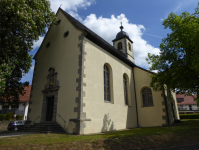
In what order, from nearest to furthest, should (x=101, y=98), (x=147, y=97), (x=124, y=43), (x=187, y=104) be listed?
(x=101, y=98) < (x=147, y=97) < (x=124, y=43) < (x=187, y=104)

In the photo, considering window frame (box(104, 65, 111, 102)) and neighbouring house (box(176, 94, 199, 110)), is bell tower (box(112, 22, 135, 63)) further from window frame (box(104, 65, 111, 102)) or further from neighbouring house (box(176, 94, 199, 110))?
neighbouring house (box(176, 94, 199, 110))

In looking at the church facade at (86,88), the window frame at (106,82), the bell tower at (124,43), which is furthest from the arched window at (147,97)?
the bell tower at (124,43)

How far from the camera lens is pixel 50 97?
42.8ft

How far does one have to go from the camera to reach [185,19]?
13.3 meters

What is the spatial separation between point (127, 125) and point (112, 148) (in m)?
9.28

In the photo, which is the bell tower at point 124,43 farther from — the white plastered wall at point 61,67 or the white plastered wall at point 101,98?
the white plastered wall at point 61,67

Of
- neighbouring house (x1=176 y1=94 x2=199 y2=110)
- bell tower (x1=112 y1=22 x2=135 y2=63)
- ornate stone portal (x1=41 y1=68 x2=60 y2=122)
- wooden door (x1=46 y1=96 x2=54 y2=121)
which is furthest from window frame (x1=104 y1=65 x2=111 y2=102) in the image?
neighbouring house (x1=176 y1=94 x2=199 y2=110)

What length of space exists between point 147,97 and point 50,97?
1074cm

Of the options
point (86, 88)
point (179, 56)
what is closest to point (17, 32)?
point (86, 88)

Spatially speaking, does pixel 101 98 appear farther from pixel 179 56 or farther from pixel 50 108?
pixel 179 56

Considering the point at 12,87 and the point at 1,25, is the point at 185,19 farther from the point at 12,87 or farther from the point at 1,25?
the point at 12,87

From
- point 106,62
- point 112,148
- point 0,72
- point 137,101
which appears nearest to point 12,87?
point 0,72

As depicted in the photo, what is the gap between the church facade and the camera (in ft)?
34.7

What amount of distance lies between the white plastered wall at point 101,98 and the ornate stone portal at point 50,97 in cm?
303
